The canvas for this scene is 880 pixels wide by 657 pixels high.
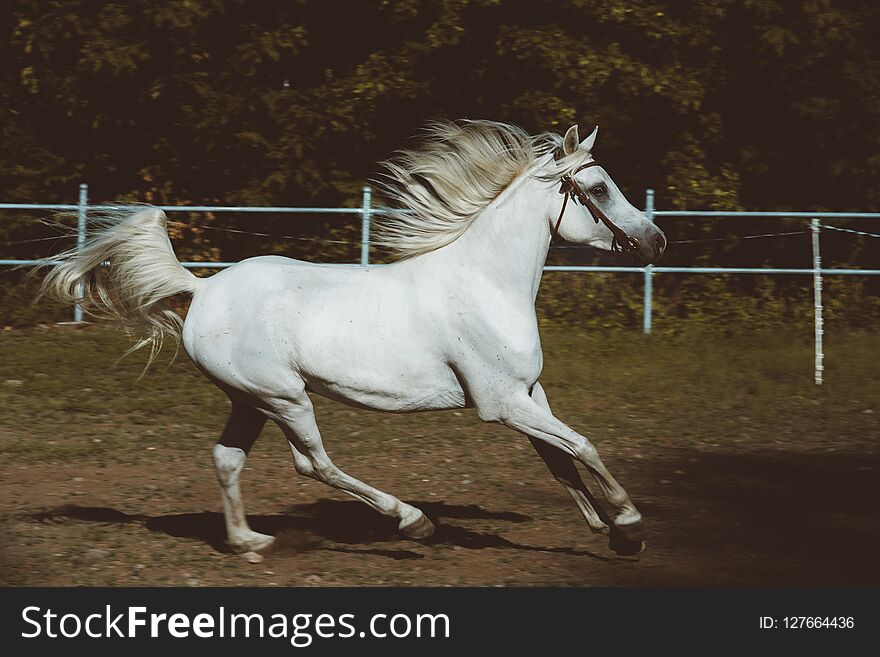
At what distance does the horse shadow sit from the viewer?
5.59m

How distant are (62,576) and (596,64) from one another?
10796 millimetres

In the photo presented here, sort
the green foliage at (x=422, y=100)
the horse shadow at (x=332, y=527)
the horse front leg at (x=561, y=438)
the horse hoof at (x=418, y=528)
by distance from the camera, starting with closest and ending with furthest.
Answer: the horse front leg at (x=561, y=438), the horse hoof at (x=418, y=528), the horse shadow at (x=332, y=527), the green foliage at (x=422, y=100)

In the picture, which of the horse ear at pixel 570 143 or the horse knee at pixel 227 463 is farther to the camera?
the horse knee at pixel 227 463

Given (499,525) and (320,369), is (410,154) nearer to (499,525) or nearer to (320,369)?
(320,369)

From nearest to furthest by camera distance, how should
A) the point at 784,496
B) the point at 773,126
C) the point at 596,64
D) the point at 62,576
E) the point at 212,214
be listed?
1. the point at 62,576
2. the point at 784,496
3. the point at 596,64
4. the point at 212,214
5. the point at 773,126

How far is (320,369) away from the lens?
201 inches

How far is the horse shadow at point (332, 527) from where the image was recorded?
18.3 ft

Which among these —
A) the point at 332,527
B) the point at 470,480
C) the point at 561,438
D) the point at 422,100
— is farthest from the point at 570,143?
the point at 422,100

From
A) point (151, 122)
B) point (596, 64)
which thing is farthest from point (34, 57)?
point (596, 64)

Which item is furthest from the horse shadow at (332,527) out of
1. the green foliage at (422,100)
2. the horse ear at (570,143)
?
the green foliage at (422,100)

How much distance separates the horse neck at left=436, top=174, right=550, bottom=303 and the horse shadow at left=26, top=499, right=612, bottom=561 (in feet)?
4.33

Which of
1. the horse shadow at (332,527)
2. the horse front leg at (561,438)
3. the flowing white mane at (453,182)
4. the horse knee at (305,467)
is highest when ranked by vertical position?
the flowing white mane at (453,182)

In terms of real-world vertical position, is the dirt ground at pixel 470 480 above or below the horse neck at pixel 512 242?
below

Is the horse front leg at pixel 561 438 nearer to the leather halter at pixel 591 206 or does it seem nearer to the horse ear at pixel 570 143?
the leather halter at pixel 591 206
